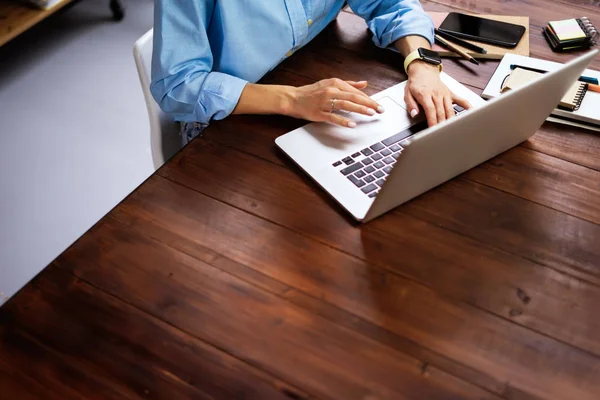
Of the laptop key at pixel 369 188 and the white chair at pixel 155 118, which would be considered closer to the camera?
the laptop key at pixel 369 188

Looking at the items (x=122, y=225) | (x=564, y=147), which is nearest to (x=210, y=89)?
(x=122, y=225)

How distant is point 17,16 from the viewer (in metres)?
2.46

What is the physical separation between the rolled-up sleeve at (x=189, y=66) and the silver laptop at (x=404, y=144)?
0.14 meters

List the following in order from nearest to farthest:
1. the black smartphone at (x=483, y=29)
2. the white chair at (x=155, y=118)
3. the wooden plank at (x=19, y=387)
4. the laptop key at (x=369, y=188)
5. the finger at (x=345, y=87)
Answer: the wooden plank at (x=19, y=387), the laptop key at (x=369, y=188), the finger at (x=345, y=87), the white chair at (x=155, y=118), the black smartphone at (x=483, y=29)

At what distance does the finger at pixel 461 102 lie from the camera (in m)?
1.07

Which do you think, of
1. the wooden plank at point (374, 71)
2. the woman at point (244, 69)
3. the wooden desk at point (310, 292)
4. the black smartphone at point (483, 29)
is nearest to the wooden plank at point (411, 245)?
the wooden desk at point (310, 292)

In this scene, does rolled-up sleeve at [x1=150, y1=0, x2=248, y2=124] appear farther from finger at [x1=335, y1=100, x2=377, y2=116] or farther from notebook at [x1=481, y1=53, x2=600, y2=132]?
notebook at [x1=481, y1=53, x2=600, y2=132]

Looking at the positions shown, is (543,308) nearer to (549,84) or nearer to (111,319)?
(549,84)

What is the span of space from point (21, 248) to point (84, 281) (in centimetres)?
114

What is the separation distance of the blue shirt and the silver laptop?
6.2 inches

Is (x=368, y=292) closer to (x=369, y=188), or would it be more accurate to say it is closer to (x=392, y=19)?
(x=369, y=188)

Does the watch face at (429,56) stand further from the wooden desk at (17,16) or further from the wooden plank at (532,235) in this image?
the wooden desk at (17,16)

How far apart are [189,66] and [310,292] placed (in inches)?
18.7

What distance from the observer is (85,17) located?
9.21 feet
